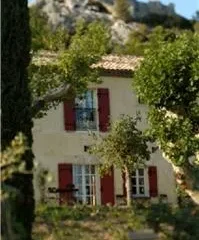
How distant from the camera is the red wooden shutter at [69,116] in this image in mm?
27328

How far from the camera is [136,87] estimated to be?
19531mm

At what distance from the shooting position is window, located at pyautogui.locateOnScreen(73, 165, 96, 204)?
2738cm

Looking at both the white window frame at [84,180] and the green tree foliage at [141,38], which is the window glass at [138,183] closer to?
the white window frame at [84,180]

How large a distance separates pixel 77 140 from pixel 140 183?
2.88 meters

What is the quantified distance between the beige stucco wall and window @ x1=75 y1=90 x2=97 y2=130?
316 millimetres

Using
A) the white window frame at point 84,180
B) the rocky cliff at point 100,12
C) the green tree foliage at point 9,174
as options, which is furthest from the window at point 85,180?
the rocky cliff at point 100,12

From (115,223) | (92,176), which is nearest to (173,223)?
(115,223)

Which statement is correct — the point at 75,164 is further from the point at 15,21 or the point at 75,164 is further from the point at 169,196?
the point at 15,21

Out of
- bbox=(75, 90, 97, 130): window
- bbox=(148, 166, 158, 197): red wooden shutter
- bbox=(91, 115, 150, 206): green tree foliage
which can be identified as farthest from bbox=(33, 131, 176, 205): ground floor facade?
bbox=(91, 115, 150, 206): green tree foliage

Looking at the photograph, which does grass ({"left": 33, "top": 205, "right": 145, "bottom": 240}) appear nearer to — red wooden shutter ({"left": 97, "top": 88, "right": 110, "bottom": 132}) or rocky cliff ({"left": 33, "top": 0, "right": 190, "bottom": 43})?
red wooden shutter ({"left": 97, "top": 88, "right": 110, "bottom": 132})

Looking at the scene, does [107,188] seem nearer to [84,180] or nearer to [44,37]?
[84,180]

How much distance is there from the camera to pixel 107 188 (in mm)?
27531

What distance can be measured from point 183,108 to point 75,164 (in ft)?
29.4

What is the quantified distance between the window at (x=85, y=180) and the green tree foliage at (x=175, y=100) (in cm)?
832
